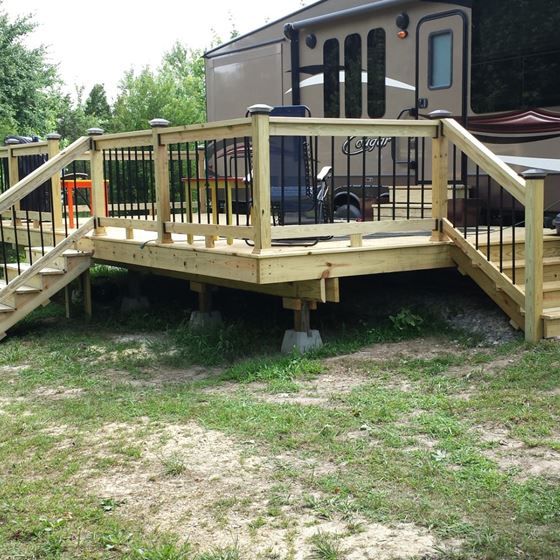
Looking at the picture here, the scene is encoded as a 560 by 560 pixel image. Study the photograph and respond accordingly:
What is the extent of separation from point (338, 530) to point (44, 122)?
907 inches

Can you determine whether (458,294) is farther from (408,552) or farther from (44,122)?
(44,122)

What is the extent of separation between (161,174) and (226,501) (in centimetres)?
388

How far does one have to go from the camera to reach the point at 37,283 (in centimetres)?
811

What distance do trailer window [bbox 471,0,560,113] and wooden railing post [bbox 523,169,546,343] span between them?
1742 millimetres

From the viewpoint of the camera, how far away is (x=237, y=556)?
3.29 m

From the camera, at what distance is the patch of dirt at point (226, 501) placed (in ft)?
11.1

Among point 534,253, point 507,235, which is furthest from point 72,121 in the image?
point 534,253

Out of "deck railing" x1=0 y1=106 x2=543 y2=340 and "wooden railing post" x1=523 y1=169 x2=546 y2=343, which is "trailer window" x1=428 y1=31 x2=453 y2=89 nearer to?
"deck railing" x1=0 y1=106 x2=543 y2=340

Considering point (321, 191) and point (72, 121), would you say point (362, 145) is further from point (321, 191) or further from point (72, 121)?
point (72, 121)

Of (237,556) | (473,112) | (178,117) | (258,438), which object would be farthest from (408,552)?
(178,117)

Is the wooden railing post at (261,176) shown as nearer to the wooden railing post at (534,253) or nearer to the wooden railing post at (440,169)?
the wooden railing post at (440,169)

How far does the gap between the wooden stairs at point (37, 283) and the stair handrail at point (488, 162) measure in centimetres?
380

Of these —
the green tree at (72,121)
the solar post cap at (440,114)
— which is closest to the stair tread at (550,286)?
the solar post cap at (440,114)

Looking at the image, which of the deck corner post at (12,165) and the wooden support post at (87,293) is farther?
the deck corner post at (12,165)
